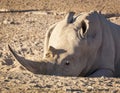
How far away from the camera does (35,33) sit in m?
14.9

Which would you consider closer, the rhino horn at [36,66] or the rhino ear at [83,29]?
the rhino horn at [36,66]

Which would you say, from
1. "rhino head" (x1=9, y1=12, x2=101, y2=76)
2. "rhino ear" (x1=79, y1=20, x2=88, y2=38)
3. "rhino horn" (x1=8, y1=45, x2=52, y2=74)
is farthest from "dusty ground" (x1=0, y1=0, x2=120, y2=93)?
"rhino ear" (x1=79, y1=20, x2=88, y2=38)

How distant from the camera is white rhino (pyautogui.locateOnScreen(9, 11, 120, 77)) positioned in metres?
8.79

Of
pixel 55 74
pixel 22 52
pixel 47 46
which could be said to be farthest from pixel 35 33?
pixel 55 74

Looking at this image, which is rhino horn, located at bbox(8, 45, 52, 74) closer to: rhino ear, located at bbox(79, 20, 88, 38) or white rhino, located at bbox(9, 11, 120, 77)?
white rhino, located at bbox(9, 11, 120, 77)

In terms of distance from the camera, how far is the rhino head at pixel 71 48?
871 cm

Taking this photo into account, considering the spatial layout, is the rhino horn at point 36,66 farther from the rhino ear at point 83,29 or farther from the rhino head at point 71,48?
the rhino ear at point 83,29

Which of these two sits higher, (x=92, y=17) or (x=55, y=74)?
(x=92, y=17)

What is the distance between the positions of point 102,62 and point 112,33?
67 centimetres

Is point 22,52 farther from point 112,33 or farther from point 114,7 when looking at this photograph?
point 114,7

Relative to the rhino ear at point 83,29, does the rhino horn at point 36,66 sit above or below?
below

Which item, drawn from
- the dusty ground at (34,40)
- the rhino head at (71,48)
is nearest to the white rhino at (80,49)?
the rhino head at (71,48)

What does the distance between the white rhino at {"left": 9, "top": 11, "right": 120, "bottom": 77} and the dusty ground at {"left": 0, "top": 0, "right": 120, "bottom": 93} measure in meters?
0.51

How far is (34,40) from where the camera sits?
45.0 feet
